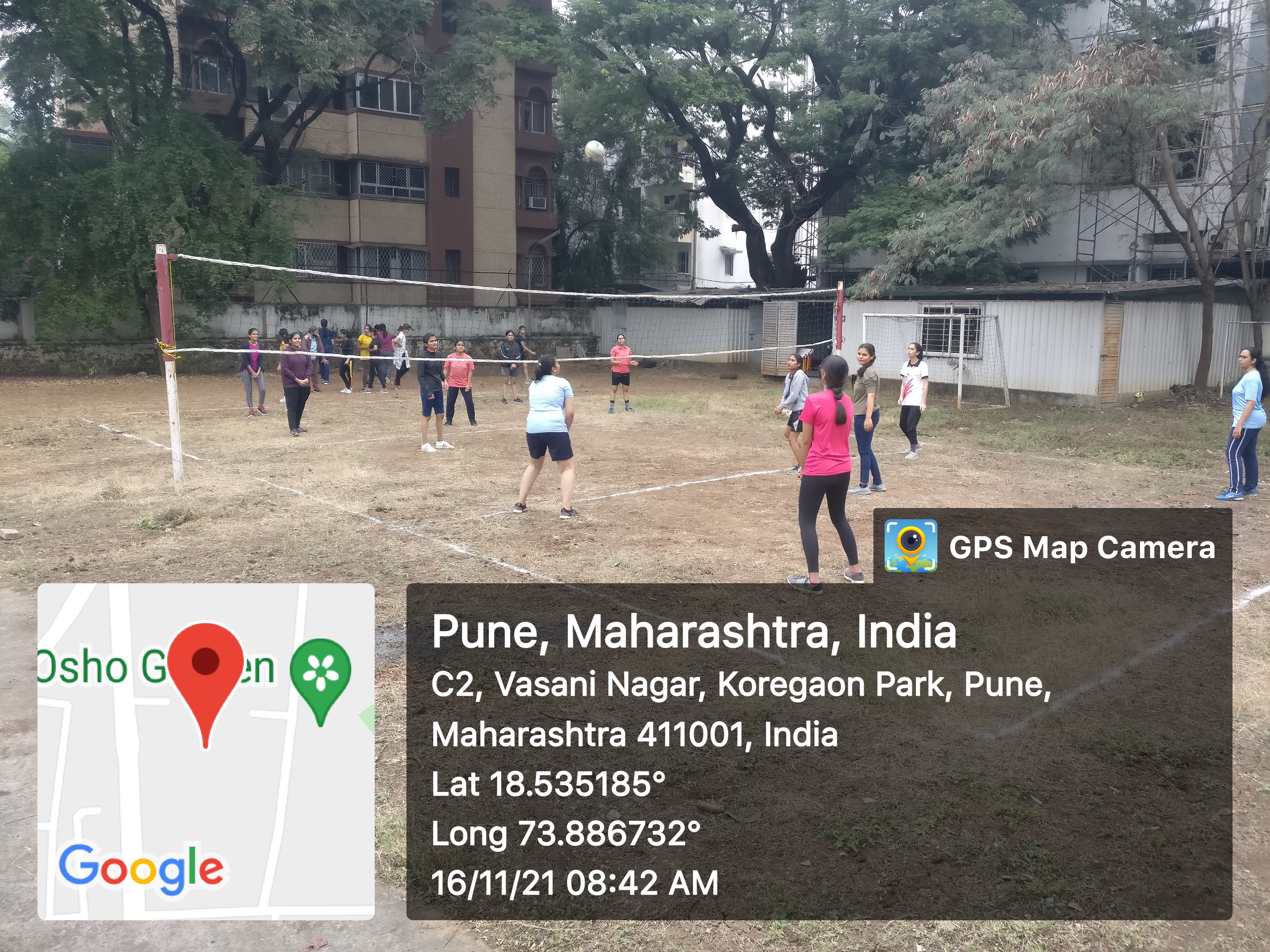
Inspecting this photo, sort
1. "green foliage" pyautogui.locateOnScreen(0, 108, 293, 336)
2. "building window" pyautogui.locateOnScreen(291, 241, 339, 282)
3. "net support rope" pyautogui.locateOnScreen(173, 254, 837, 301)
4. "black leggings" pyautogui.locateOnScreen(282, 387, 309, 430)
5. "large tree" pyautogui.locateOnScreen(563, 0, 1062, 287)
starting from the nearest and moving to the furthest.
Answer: "net support rope" pyautogui.locateOnScreen(173, 254, 837, 301) → "black leggings" pyautogui.locateOnScreen(282, 387, 309, 430) → "green foliage" pyautogui.locateOnScreen(0, 108, 293, 336) → "large tree" pyautogui.locateOnScreen(563, 0, 1062, 287) → "building window" pyautogui.locateOnScreen(291, 241, 339, 282)

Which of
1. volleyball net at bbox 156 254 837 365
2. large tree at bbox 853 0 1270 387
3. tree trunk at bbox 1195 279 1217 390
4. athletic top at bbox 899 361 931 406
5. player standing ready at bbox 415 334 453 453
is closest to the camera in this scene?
athletic top at bbox 899 361 931 406

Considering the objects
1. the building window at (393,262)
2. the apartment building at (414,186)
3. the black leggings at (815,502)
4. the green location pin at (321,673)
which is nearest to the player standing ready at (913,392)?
the black leggings at (815,502)

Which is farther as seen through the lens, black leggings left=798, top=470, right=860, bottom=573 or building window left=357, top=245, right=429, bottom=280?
building window left=357, top=245, right=429, bottom=280

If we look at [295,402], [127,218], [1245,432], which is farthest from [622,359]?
[127,218]

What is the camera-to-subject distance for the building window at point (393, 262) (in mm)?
35406

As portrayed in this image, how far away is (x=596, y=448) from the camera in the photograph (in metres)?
15.3

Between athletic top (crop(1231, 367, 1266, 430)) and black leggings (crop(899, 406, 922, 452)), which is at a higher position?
athletic top (crop(1231, 367, 1266, 430))

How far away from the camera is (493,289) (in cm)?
1454

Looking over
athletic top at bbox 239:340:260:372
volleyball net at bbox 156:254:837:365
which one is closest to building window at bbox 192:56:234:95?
volleyball net at bbox 156:254:837:365

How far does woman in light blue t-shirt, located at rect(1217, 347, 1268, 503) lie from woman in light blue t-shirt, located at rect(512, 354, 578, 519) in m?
7.20

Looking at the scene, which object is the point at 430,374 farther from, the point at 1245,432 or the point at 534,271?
the point at 534,271

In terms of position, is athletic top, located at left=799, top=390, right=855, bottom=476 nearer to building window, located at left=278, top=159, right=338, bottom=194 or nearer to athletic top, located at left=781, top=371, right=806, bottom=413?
athletic top, located at left=781, top=371, right=806, bottom=413

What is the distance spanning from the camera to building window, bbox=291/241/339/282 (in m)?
34.1

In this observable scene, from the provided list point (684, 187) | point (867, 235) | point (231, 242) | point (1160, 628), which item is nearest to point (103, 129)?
point (231, 242)
